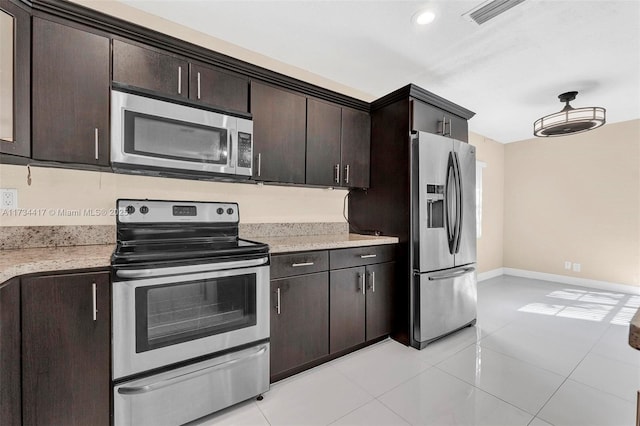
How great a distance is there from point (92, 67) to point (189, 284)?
1.38 meters

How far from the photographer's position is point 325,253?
2225 millimetres

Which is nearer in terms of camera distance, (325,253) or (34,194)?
(34,194)

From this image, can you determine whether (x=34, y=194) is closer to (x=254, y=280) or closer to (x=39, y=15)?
(x=39, y=15)

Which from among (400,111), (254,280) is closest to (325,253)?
(254,280)

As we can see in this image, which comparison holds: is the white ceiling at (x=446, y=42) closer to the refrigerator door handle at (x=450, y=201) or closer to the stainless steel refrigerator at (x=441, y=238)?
the stainless steel refrigerator at (x=441, y=238)

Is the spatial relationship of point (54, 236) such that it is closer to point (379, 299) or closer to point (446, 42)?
point (379, 299)

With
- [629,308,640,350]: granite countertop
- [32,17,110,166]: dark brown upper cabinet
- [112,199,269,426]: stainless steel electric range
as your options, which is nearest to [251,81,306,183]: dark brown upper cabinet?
[112,199,269,426]: stainless steel electric range

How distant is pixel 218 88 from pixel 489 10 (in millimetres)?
1997

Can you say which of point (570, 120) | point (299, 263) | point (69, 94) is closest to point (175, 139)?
point (69, 94)

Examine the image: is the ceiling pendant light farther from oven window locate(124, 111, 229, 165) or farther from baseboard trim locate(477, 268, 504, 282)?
oven window locate(124, 111, 229, 165)

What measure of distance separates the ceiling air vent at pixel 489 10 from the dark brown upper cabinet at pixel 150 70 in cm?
205

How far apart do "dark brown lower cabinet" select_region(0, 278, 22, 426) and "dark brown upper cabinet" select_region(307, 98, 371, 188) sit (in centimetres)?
193

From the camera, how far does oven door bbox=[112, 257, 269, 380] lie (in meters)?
1.44

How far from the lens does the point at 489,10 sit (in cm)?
203
